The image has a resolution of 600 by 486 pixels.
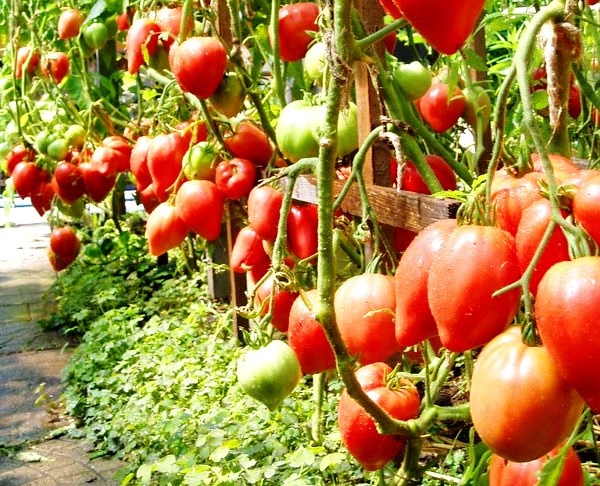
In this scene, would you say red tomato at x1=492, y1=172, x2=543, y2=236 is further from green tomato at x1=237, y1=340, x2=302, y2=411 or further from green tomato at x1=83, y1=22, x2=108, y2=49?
green tomato at x1=83, y1=22, x2=108, y2=49

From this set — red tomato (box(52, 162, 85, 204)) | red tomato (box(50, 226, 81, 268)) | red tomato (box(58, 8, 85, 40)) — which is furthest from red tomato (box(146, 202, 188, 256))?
red tomato (box(50, 226, 81, 268))

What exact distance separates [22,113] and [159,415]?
6.35 ft

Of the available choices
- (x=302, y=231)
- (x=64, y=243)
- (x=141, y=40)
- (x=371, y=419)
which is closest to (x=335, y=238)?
(x=302, y=231)

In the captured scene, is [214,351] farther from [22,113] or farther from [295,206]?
[22,113]

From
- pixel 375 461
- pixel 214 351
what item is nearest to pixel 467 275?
pixel 375 461

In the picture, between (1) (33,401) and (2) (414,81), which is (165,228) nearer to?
(2) (414,81)

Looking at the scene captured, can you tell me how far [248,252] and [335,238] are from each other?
1.33ft

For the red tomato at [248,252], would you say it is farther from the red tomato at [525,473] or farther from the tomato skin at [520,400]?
the tomato skin at [520,400]

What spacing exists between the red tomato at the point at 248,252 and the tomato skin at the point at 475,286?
3.57 feet

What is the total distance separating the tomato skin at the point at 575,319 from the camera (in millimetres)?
A: 558

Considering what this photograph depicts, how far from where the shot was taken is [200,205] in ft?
6.49

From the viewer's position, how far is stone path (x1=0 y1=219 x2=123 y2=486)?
247cm

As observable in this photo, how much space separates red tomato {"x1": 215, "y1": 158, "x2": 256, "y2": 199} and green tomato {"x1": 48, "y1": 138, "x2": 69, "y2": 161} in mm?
1539

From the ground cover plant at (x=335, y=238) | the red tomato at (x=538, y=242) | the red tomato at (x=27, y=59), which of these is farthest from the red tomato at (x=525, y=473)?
the red tomato at (x=27, y=59)
